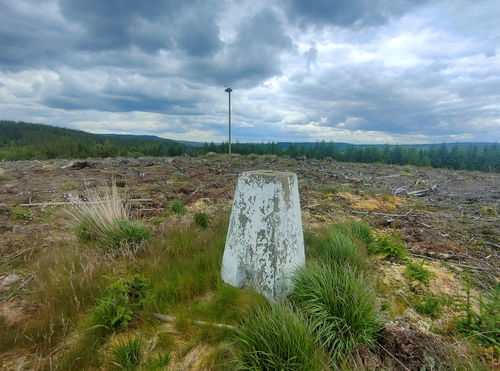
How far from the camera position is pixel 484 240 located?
481cm

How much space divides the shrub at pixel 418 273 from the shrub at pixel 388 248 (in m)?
0.36

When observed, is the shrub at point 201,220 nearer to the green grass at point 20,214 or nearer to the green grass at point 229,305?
the green grass at point 229,305

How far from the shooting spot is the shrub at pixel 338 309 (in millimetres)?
2117

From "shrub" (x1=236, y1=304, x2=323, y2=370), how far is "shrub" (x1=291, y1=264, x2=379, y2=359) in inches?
6.8

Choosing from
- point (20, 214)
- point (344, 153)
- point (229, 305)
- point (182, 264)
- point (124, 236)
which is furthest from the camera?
point (344, 153)

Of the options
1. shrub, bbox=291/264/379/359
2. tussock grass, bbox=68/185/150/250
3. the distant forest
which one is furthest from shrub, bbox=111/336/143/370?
the distant forest

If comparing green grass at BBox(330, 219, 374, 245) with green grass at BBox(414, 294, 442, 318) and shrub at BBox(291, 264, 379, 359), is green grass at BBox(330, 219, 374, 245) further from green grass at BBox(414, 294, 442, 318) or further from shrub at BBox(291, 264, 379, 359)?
shrub at BBox(291, 264, 379, 359)

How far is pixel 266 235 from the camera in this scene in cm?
276

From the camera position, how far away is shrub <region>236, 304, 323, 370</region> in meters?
1.80

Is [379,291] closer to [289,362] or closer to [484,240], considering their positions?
[289,362]

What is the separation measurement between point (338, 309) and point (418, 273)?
73.4 inches

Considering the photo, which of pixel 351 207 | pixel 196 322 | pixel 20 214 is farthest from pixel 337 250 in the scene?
pixel 20 214

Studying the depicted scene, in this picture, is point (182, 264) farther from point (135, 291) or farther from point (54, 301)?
point (54, 301)

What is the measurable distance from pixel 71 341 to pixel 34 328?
0.45 meters
